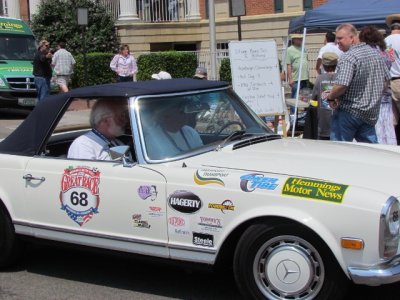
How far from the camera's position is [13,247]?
16.3ft

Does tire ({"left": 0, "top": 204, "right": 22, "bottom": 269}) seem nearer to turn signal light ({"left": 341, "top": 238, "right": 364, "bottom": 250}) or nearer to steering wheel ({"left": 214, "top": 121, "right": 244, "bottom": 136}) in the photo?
steering wheel ({"left": 214, "top": 121, "right": 244, "bottom": 136})

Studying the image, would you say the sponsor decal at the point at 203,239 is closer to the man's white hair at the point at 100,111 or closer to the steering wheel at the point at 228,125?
the steering wheel at the point at 228,125

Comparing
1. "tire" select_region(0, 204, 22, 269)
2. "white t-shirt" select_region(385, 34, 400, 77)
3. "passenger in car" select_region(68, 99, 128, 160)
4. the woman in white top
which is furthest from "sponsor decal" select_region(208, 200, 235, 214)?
the woman in white top

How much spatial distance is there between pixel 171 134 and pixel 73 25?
67.2 feet

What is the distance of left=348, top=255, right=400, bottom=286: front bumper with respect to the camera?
3.51 m

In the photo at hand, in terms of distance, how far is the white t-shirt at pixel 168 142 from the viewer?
4375mm

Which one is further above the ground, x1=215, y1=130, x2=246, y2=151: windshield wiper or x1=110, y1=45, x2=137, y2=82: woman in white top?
x1=110, y1=45, x2=137, y2=82: woman in white top

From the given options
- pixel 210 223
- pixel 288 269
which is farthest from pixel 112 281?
pixel 288 269

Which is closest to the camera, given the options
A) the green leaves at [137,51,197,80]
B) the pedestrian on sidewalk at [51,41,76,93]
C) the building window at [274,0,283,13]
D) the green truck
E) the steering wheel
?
the steering wheel

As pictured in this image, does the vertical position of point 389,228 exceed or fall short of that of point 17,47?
it falls short

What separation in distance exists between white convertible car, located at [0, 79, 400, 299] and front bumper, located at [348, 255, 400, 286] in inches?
0.4

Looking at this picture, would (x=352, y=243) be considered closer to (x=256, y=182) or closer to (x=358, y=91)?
(x=256, y=182)

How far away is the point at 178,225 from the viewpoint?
4078 millimetres

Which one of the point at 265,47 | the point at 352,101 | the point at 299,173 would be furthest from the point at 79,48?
the point at 299,173
